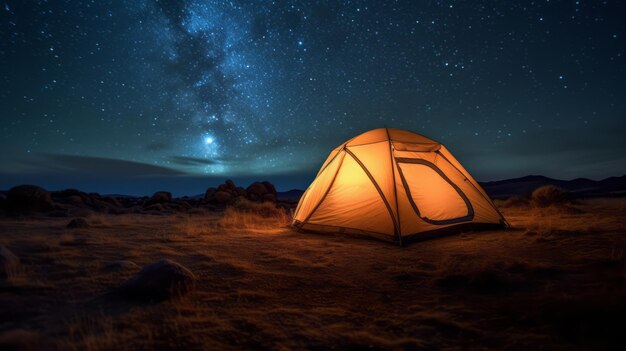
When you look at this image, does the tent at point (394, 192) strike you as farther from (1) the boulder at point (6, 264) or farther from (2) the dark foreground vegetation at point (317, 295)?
(1) the boulder at point (6, 264)

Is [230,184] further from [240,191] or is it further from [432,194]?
[432,194]

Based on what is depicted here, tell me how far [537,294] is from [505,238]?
3.68 m

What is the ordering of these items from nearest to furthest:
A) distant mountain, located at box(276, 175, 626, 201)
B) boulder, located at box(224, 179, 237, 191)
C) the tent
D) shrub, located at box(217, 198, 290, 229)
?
the tent
shrub, located at box(217, 198, 290, 229)
boulder, located at box(224, 179, 237, 191)
distant mountain, located at box(276, 175, 626, 201)

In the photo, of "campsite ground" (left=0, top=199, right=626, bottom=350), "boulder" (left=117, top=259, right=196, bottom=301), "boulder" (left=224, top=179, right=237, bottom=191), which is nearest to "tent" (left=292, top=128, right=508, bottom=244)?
"campsite ground" (left=0, top=199, right=626, bottom=350)

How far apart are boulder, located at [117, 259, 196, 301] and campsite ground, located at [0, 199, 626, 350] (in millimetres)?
130

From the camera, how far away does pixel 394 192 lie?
7.02 metres

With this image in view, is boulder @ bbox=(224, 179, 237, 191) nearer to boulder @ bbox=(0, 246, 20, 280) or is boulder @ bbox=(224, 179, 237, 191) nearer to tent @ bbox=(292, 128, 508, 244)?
tent @ bbox=(292, 128, 508, 244)

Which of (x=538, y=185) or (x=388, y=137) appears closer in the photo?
(x=388, y=137)

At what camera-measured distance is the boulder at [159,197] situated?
21652 millimetres

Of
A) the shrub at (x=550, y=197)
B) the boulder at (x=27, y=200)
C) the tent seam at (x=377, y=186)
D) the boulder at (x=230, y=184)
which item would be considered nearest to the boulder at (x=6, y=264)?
the tent seam at (x=377, y=186)

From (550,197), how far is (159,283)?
53.1ft

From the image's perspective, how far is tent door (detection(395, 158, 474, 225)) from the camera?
7.36 m

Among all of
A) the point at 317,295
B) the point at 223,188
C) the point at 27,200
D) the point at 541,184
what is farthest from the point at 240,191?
the point at 541,184

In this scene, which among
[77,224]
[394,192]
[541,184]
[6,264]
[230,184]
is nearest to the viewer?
[6,264]
